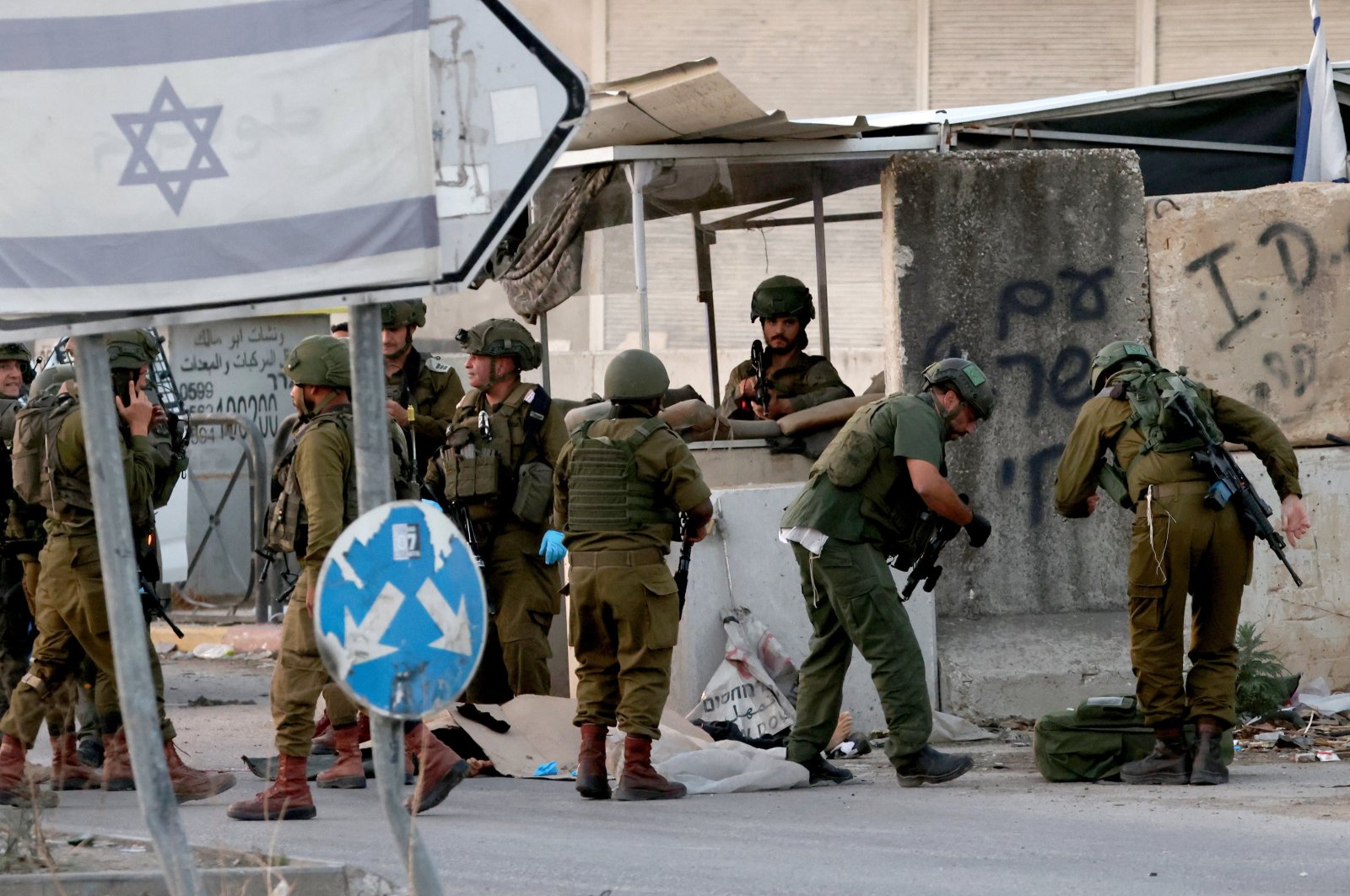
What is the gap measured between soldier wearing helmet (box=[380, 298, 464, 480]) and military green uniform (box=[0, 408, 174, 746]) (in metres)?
1.61

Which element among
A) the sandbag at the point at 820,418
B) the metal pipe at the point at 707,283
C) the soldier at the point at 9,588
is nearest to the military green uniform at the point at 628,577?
the sandbag at the point at 820,418

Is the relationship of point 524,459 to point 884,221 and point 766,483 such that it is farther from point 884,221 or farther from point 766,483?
point 884,221

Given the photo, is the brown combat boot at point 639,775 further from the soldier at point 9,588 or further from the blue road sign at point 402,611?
the blue road sign at point 402,611

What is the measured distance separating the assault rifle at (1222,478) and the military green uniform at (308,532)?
305 centimetres

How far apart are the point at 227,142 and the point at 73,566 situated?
141 inches

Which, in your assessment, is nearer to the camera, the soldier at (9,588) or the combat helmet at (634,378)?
the combat helmet at (634,378)

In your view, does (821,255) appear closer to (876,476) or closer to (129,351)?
(876,476)

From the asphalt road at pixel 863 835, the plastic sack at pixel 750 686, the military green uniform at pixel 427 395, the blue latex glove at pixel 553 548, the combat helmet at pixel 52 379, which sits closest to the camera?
the asphalt road at pixel 863 835

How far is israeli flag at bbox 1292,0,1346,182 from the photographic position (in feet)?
29.3

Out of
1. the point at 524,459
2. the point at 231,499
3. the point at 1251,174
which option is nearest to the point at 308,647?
the point at 524,459

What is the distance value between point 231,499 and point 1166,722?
27.8ft

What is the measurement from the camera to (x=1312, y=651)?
336 inches

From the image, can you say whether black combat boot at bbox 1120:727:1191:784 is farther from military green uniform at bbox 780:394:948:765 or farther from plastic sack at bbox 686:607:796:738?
plastic sack at bbox 686:607:796:738

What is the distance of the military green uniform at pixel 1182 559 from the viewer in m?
6.61
